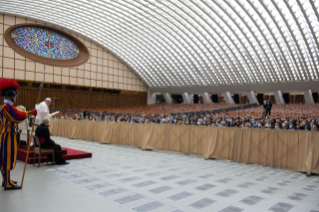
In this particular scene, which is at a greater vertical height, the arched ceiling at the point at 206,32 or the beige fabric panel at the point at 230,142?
the arched ceiling at the point at 206,32

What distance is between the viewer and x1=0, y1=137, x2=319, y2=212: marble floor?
4.25 m

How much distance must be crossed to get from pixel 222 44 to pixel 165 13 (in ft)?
30.0

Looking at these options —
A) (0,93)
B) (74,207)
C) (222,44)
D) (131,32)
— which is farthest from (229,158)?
(131,32)

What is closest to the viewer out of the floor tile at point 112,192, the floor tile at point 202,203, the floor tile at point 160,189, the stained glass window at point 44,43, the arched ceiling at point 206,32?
the floor tile at point 202,203

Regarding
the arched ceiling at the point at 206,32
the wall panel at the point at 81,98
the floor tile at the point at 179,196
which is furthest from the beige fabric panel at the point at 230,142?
the wall panel at the point at 81,98

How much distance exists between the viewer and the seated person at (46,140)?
7379 mm

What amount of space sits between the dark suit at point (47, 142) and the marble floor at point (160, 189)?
0.43m

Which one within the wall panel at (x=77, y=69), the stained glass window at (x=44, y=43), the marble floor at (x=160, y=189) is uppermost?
the stained glass window at (x=44, y=43)

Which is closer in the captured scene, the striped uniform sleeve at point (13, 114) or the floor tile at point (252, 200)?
the floor tile at point (252, 200)

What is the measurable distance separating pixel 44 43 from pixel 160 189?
35.5 metres

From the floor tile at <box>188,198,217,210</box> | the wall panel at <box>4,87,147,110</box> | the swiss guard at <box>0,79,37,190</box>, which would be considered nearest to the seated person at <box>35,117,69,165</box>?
the swiss guard at <box>0,79,37,190</box>

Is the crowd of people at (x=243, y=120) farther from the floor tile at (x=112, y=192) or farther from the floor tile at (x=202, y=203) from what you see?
the floor tile at (x=112, y=192)

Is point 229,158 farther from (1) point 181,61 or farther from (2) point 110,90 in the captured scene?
(2) point 110,90

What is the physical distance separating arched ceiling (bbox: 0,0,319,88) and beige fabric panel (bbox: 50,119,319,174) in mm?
16655
